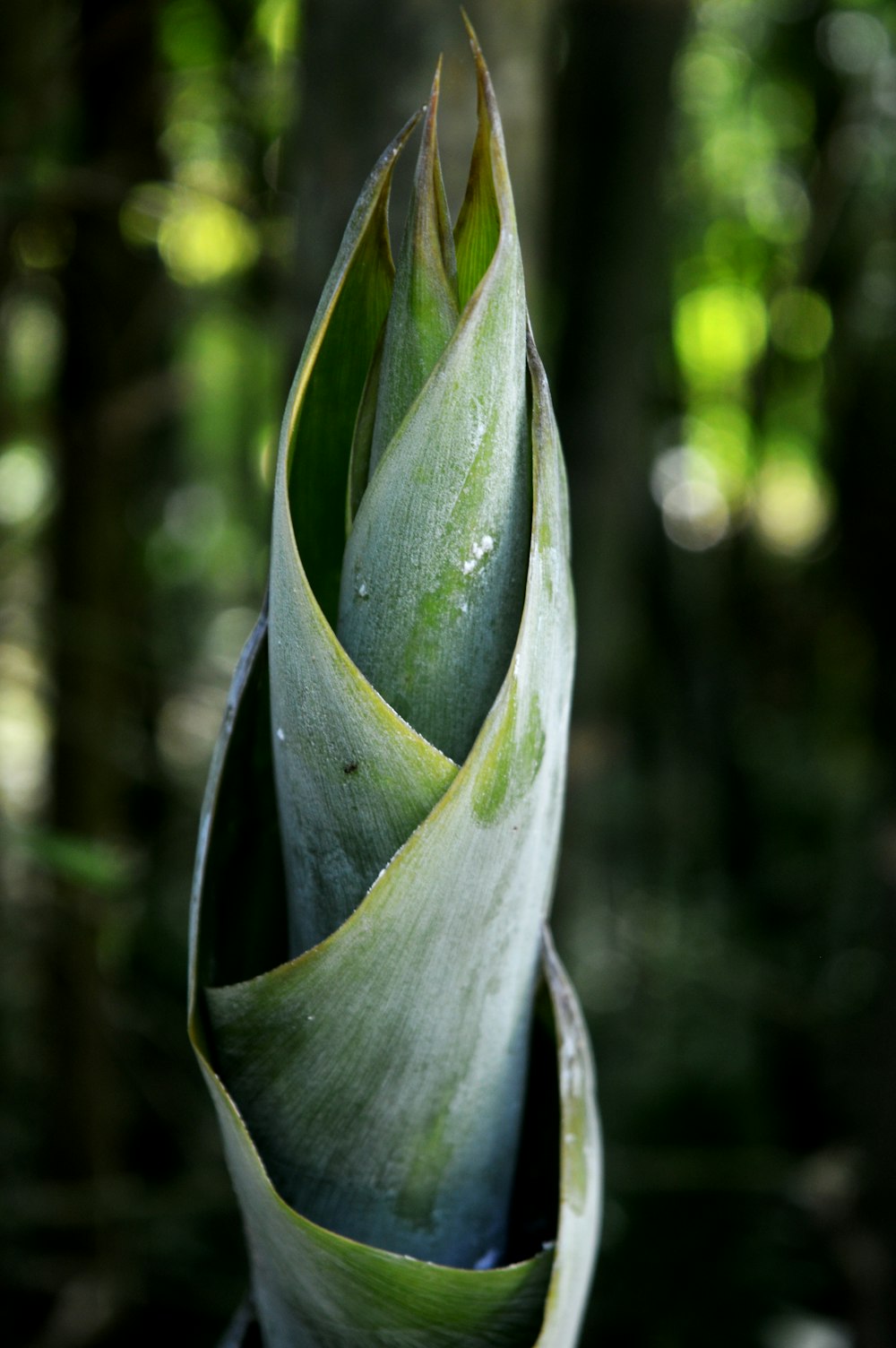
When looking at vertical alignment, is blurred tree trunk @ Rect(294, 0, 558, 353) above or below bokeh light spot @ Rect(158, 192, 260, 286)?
below

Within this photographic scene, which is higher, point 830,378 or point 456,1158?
point 830,378

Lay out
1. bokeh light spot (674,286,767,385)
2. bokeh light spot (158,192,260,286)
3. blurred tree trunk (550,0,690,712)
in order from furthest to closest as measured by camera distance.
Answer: bokeh light spot (674,286,767,385) < bokeh light spot (158,192,260,286) < blurred tree trunk (550,0,690,712)

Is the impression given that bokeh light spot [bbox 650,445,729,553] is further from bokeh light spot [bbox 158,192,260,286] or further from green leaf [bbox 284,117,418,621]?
green leaf [bbox 284,117,418,621]

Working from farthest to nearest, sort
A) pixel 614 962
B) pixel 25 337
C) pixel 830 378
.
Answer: pixel 25 337
pixel 830 378
pixel 614 962

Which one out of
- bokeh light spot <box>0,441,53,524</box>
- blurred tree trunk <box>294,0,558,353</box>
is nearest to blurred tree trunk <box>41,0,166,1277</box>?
bokeh light spot <box>0,441,53,524</box>

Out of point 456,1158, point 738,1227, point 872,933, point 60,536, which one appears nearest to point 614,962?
point 872,933

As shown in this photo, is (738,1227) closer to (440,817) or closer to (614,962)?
(614,962)

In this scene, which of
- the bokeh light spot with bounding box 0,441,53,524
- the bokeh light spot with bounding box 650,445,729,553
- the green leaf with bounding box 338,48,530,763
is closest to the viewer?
the green leaf with bounding box 338,48,530,763

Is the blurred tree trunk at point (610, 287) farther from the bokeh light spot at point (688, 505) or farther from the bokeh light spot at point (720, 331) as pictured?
the bokeh light spot at point (720, 331)
